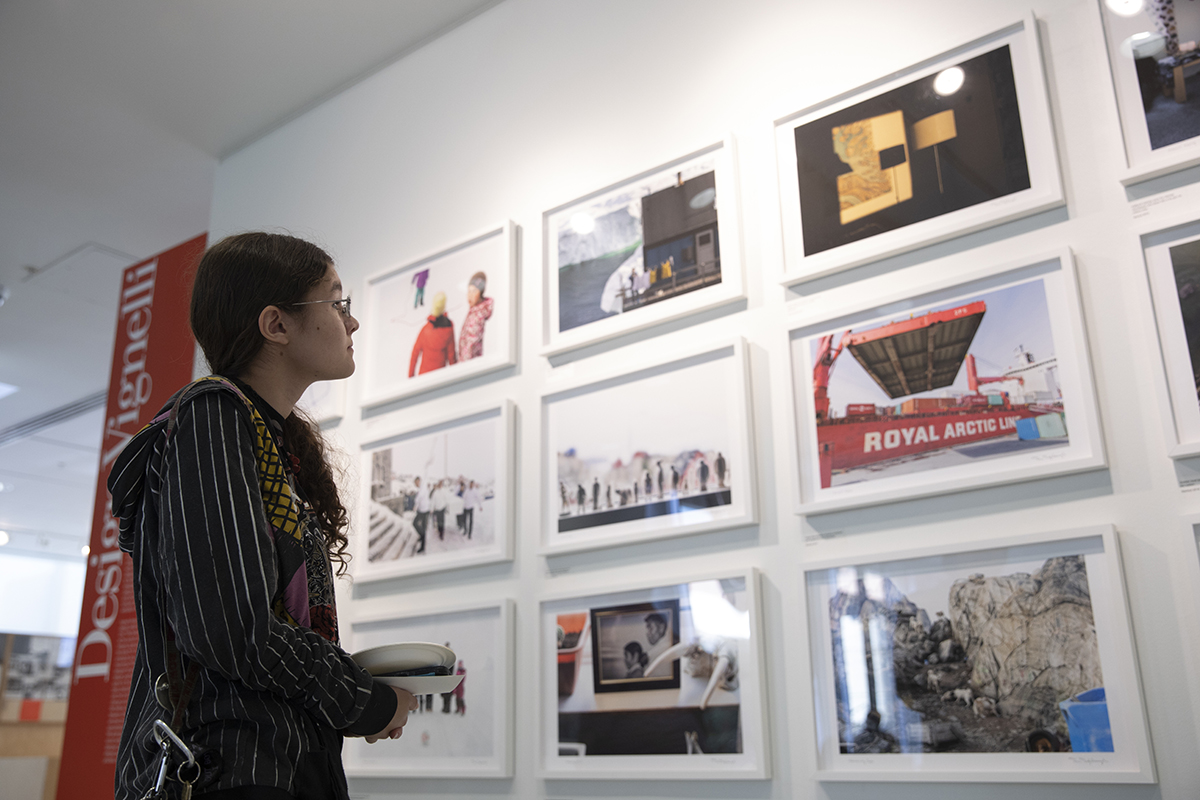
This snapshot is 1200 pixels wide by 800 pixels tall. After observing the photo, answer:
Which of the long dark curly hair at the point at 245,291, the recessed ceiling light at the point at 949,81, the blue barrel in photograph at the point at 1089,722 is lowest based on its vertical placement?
the blue barrel in photograph at the point at 1089,722

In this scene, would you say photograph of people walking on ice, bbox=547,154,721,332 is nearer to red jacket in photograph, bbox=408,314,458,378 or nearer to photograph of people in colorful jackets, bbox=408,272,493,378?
photograph of people in colorful jackets, bbox=408,272,493,378

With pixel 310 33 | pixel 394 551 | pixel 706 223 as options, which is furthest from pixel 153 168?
pixel 706 223

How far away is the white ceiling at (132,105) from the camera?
401cm

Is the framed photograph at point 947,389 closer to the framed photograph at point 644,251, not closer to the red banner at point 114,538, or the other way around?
the framed photograph at point 644,251

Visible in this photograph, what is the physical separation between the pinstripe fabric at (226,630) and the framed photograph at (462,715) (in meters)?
1.64

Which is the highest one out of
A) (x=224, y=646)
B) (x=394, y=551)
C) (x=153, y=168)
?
(x=153, y=168)

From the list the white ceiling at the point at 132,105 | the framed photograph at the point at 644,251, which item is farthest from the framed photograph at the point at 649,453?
the white ceiling at the point at 132,105

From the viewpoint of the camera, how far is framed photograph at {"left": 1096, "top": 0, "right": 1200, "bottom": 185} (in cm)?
214

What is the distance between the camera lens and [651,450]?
2832mm

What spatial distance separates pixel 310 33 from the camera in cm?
408

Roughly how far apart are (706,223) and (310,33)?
7.29ft

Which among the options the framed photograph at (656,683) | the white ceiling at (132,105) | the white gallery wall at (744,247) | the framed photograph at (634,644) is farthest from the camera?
the white ceiling at (132,105)

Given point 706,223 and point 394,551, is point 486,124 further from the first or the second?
point 394,551

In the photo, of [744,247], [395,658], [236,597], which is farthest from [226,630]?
[744,247]
